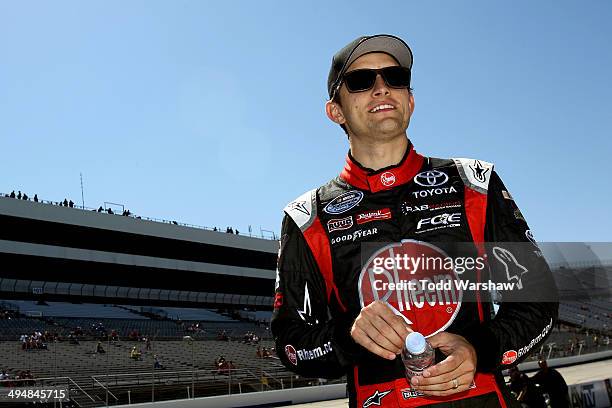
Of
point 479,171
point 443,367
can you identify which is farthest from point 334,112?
point 443,367

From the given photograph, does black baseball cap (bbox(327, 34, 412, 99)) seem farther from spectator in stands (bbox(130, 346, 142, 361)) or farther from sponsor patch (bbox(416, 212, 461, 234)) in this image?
spectator in stands (bbox(130, 346, 142, 361))

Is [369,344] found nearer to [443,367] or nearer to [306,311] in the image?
[443,367]

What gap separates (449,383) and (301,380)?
22515 millimetres

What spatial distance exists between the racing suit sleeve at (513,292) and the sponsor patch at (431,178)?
0.17 m

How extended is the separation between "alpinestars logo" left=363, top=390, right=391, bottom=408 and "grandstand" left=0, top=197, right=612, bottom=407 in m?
15.8

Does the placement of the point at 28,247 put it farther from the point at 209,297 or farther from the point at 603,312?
the point at 603,312

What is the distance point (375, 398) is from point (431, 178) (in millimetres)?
783

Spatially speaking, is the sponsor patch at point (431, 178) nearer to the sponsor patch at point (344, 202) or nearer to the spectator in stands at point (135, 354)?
the sponsor patch at point (344, 202)

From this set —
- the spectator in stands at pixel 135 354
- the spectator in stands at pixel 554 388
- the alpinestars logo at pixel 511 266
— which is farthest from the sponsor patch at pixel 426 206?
the spectator in stands at pixel 135 354

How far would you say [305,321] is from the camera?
87.7 inches

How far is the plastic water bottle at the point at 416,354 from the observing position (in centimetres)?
166

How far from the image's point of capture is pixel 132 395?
1825 centimetres

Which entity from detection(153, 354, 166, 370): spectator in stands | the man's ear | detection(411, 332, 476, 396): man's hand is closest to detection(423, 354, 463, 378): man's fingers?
detection(411, 332, 476, 396): man's hand
